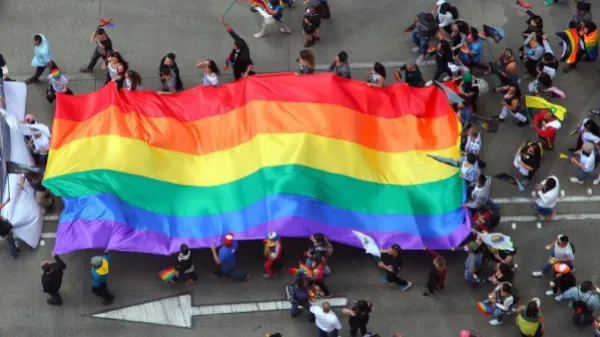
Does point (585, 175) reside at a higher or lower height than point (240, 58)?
lower

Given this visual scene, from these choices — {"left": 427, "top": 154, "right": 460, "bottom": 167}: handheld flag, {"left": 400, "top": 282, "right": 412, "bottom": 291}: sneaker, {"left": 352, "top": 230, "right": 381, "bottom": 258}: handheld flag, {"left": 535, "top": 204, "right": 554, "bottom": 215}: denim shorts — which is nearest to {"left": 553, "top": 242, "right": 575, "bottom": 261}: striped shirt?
{"left": 535, "top": 204, "right": 554, "bottom": 215}: denim shorts

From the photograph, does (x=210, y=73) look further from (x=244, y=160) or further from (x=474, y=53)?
(x=474, y=53)

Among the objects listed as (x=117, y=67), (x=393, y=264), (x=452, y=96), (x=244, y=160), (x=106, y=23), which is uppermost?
(x=106, y=23)

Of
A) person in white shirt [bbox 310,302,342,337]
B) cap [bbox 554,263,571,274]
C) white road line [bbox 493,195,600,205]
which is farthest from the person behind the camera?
white road line [bbox 493,195,600,205]

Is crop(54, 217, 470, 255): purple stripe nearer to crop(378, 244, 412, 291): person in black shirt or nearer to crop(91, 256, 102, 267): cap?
crop(378, 244, 412, 291): person in black shirt

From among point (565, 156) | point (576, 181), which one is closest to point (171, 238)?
point (565, 156)

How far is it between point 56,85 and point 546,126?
9.25m

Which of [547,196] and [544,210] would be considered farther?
[544,210]

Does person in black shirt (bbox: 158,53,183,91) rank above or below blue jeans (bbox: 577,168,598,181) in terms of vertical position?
above

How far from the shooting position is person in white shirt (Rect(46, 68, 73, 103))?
63.0 feet

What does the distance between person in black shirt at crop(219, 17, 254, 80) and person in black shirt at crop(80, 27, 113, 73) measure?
2.33 m

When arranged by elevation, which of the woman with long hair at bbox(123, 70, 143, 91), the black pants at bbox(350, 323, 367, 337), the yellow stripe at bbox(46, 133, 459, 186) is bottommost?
the black pants at bbox(350, 323, 367, 337)

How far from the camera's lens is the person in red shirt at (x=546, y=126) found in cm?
1864

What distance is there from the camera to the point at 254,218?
1744 centimetres
